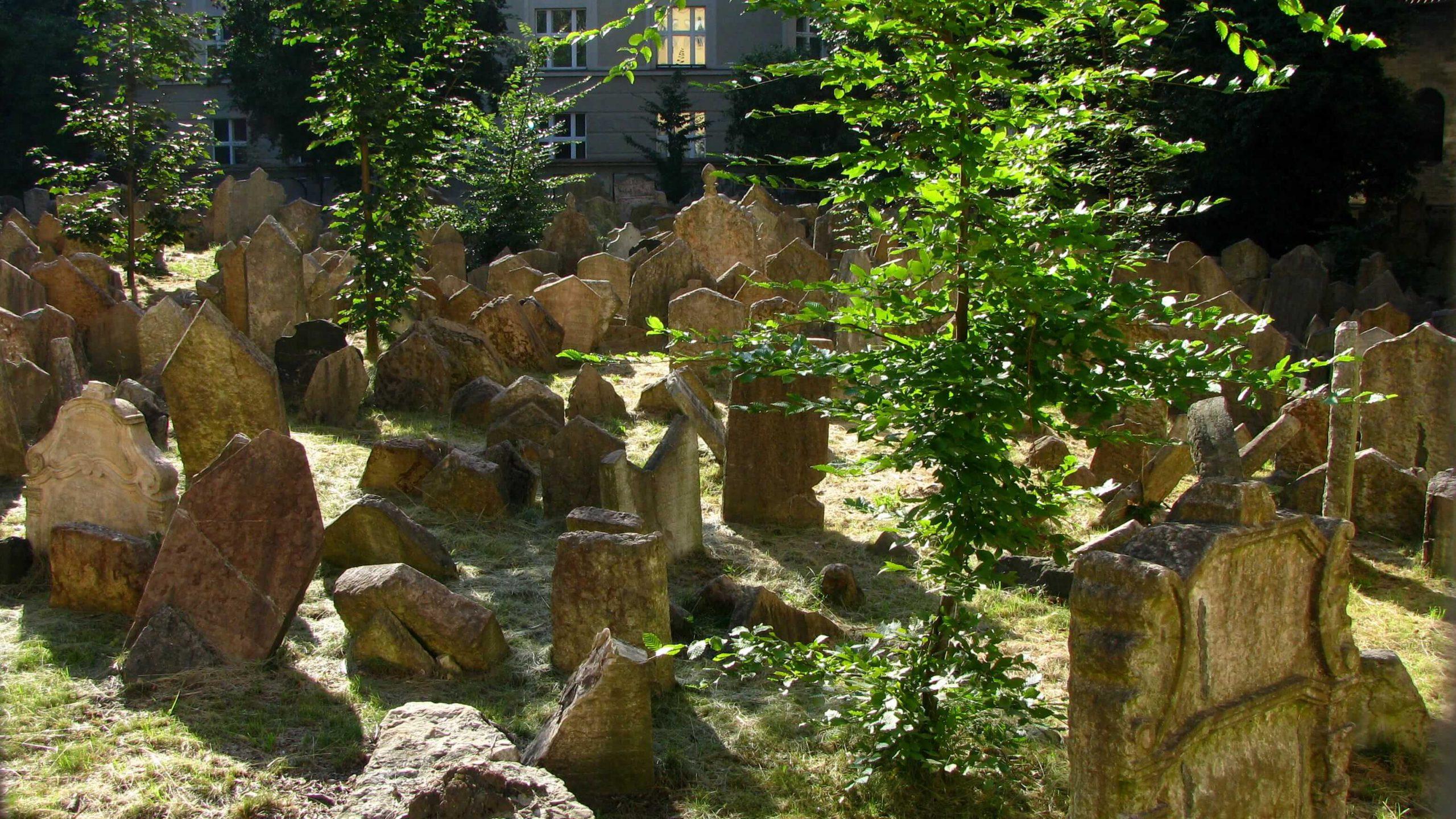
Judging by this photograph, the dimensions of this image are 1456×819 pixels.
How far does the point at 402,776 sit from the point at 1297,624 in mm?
2859

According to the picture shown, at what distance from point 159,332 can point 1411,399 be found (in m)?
10.2

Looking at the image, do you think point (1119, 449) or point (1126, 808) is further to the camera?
point (1119, 449)

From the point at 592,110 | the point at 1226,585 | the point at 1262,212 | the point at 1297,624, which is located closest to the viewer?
the point at 1226,585

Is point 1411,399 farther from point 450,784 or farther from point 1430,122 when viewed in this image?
point 1430,122

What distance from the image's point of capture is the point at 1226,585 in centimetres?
348

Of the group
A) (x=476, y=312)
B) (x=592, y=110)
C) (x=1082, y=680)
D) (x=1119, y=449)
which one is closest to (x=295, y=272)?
(x=476, y=312)

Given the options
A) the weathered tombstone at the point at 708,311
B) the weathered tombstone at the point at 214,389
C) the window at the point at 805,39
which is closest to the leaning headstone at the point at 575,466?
the weathered tombstone at the point at 214,389

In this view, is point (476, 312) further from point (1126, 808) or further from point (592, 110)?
point (592, 110)

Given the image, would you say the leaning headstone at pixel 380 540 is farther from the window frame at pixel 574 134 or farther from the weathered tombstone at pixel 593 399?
the window frame at pixel 574 134

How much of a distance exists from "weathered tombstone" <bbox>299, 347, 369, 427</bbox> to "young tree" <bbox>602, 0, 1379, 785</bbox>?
6.18 meters

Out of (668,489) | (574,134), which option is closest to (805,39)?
(574,134)

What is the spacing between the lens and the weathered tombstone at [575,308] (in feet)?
42.2

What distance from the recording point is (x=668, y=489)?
22.6 ft

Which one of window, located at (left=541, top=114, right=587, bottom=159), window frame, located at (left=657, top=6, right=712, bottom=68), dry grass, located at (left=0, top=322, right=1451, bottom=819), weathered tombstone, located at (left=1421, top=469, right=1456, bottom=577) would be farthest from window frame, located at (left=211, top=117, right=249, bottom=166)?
weathered tombstone, located at (left=1421, top=469, right=1456, bottom=577)
